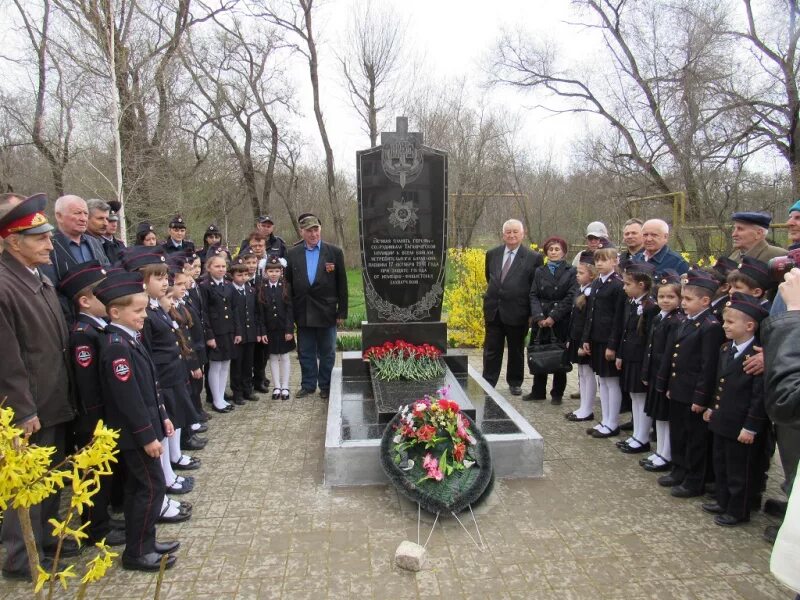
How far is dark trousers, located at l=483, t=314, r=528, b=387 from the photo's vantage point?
6.77 m

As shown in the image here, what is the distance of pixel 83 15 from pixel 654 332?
594 inches

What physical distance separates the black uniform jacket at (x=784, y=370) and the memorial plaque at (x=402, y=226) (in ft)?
15.2

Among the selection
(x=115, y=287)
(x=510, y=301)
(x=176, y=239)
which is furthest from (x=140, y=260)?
(x=510, y=301)

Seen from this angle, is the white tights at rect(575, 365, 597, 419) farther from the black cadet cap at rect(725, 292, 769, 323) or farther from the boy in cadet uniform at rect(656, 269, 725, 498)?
the black cadet cap at rect(725, 292, 769, 323)

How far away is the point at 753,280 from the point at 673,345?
2.48 ft

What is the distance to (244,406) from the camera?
6.39 meters

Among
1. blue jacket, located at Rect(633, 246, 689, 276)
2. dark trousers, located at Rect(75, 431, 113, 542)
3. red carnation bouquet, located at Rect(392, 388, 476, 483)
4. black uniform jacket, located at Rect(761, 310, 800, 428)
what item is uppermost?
blue jacket, located at Rect(633, 246, 689, 276)

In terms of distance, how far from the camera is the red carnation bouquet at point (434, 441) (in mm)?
3900

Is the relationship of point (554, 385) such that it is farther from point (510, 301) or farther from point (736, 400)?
point (736, 400)

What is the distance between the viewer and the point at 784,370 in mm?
1762

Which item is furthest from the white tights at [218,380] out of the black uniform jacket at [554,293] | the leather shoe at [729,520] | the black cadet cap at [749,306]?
the black cadet cap at [749,306]

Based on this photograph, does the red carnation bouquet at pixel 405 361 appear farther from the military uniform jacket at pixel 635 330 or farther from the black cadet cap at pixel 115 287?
the black cadet cap at pixel 115 287

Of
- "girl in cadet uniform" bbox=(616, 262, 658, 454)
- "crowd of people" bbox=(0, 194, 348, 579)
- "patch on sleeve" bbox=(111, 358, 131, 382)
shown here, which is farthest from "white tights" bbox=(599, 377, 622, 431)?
"patch on sleeve" bbox=(111, 358, 131, 382)

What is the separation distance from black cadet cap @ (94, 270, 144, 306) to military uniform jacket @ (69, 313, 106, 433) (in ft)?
0.79
